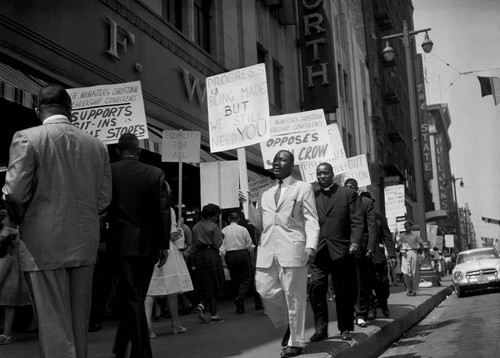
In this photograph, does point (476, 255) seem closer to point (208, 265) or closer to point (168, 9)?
point (168, 9)

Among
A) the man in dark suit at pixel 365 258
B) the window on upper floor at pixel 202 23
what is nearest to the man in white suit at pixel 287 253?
the man in dark suit at pixel 365 258

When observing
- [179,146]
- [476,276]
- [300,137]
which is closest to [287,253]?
[179,146]

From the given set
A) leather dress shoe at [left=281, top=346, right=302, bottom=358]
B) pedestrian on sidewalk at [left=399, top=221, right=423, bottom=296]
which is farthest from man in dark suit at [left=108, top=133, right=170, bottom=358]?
pedestrian on sidewalk at [left=399, top=221, right=423, bottom=296]

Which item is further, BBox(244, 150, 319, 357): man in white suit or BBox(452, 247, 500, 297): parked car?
BBox(452, 247, 500, 297): parked car

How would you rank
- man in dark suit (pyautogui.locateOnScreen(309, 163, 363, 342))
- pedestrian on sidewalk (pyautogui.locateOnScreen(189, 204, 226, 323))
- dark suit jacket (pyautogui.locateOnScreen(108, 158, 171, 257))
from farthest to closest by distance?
pedestrian on sidewalk (pyautogui.locateOnScreen(189, 204, 226, 323))
man in dark suit (pyautogui.locateOnScreen(309, 163, 363, 342))
dark suit jacket (pyautogui.locateOnScreen(108, 158, 171, 257))

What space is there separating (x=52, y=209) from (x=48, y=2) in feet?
23.9

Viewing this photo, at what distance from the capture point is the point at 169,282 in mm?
7531

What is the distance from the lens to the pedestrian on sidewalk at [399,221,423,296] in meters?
14.0

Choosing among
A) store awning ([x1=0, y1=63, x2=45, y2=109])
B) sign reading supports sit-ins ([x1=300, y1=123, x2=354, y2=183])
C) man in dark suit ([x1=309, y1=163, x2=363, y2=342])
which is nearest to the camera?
man in dark suit ([x1=309, y1=163, x2=363, y2=342])

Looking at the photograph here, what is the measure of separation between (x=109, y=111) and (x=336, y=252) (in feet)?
13.1

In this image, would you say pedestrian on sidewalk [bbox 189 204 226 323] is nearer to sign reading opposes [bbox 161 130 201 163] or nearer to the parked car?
sign reading opposes [bbox 161 130 201 163]

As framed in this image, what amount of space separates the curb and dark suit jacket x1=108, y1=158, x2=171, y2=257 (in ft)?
6.04

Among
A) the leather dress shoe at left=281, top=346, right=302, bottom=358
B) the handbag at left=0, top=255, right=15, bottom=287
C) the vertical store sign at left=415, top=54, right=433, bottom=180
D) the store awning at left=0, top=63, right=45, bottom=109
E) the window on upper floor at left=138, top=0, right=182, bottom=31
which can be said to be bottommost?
the leather dress shoe at left=281, top=346, right=302, bottom=358

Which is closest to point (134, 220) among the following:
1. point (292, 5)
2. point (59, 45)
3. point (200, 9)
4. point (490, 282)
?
point (59, 45)
